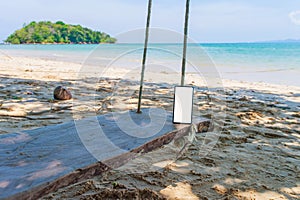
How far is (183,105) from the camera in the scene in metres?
2.15

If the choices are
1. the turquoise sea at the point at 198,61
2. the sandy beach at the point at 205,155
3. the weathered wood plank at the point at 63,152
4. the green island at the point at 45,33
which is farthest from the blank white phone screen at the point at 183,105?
the green island at the point at 45,33

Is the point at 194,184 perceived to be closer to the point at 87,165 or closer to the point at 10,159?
the point at 87,165

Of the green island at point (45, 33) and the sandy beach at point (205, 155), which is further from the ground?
the green island at point (45, 33)

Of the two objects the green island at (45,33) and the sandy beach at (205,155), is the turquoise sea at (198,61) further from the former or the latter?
the green island at (45,33)

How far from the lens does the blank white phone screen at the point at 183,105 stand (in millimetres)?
2137

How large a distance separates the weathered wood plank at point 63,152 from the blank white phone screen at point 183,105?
3.3 inches

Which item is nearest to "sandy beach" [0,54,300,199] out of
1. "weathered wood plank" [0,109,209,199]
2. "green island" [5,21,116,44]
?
"weathered wood plank" [0,109,209,199]

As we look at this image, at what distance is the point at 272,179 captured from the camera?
2031mm

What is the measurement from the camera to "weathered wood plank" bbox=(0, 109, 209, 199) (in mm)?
1110

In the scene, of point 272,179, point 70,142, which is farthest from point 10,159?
point 272,179

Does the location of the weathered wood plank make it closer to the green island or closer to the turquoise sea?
the turquoise sea

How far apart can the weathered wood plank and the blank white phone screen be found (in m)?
0.08

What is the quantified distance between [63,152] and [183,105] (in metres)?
1.01

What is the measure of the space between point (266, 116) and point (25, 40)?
63.7 metres
